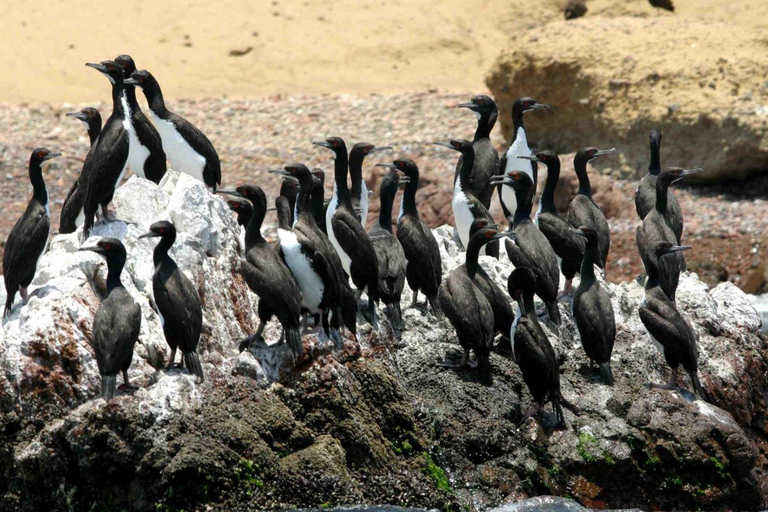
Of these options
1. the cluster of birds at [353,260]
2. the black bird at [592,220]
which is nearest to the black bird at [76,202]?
the cluster of birds at [353,260]

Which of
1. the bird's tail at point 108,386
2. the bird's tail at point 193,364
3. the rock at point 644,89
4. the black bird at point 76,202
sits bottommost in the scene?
the rock at point 644,89

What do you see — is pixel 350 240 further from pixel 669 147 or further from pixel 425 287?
pixel 669 147

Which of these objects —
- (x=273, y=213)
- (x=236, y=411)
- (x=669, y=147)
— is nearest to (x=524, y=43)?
(x=669, y=147)

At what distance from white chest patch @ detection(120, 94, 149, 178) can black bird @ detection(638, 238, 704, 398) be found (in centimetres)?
530

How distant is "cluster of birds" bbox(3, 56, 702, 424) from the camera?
10797mm

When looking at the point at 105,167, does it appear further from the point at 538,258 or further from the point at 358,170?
the point at 538,258

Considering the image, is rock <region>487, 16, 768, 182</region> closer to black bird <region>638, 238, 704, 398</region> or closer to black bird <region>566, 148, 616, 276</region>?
black bird <region>566, 148, 616, 276</region>

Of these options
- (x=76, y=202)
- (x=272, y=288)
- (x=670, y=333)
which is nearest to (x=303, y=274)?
(x=272, y=288)

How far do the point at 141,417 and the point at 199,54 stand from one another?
23.0m

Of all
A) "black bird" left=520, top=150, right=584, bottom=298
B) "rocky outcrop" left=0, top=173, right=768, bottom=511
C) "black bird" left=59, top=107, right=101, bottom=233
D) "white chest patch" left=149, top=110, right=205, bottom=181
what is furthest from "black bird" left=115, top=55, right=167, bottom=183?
"black bird" left=520, top=150, right=584, bottom=298

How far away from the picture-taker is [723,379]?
12867 millimetres

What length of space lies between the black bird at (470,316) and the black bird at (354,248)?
26.8 inches

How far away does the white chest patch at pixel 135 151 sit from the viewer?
12641 mm

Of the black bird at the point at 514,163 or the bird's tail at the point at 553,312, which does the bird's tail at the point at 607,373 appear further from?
the black bird at the point at 514,163
